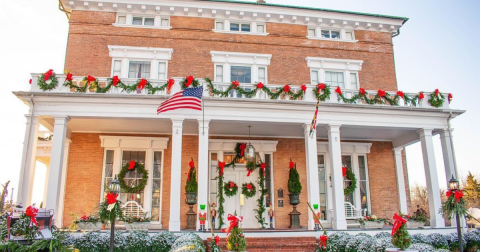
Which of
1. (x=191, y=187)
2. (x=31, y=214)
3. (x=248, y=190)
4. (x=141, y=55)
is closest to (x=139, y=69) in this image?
(x=141, y=55)

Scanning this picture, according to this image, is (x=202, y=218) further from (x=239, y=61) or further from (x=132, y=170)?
(x=239, y=61)

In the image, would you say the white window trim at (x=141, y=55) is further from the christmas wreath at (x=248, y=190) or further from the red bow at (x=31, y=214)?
the red bow at (x=31, y=214)

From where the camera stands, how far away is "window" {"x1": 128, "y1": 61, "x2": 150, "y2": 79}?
16.9 meters

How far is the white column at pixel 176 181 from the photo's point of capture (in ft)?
40.5

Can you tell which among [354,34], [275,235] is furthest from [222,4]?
[275,235]

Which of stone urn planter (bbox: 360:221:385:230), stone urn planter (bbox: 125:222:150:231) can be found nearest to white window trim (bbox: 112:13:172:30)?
stone urn planter (bbox: 125:222:150:231)

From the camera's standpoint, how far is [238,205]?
16125 mm

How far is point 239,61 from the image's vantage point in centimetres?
1742

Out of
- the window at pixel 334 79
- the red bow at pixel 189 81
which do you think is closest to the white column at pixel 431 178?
the window at pixel 334 79

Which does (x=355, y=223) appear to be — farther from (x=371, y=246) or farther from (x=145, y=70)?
(x=145, y=70)

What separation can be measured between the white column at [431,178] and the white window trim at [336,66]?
444 cm

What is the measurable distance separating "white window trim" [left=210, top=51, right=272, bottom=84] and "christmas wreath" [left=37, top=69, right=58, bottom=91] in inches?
270

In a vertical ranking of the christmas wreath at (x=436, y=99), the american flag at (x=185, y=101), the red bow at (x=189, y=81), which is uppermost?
the red bow at (x=189, y=81)

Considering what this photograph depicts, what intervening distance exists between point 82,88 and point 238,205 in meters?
8.02
